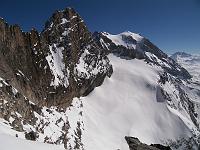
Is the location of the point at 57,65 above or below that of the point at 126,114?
above

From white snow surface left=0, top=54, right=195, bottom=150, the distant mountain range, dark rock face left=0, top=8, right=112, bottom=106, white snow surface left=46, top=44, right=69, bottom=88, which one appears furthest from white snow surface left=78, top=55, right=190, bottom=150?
white snow surface left=46, top=44, right=69, bottom=88

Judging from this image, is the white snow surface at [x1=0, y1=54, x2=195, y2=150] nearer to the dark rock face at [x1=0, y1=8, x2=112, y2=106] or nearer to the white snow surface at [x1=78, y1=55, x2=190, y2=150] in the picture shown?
the white snow surface at [x1=78, y1=55, x2=190, y2=150]

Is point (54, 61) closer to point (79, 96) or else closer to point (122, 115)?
point (79, 96)

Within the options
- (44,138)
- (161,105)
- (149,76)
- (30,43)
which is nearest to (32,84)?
(30,43)

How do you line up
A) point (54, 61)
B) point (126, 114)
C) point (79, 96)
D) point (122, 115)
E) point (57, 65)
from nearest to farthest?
point (57, 65) → point (54, 61) → point (79, 96) → point (122, 115) → point (126, 114)

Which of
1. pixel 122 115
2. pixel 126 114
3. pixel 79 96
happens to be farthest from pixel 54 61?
pixel 126 114

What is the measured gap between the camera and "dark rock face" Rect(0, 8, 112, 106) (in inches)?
2921

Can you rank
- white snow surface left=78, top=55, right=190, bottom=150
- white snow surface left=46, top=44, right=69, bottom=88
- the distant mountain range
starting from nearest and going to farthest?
the distant mountain range
white snow surface left=46, top=44, right=69, bottom=88
white snow surface left=78, top=55, right=190, bottom=150

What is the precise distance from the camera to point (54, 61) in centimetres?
10862

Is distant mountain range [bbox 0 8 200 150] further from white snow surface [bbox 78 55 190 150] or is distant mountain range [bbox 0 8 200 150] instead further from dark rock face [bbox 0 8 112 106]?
white snow surface [bbox 78 55 190 150]

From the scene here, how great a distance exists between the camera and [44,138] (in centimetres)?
6525

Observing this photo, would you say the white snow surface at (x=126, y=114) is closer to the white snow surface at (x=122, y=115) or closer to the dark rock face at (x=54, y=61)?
the white snow surface at (x=122, y=115)

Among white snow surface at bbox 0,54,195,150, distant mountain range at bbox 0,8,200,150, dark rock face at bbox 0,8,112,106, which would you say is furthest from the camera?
white snow surface at bbox 0,54,195,150

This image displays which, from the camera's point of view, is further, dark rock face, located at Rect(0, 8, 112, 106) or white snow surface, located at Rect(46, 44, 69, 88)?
white snow surface, located at Rect(46, 44, 69, 88)
